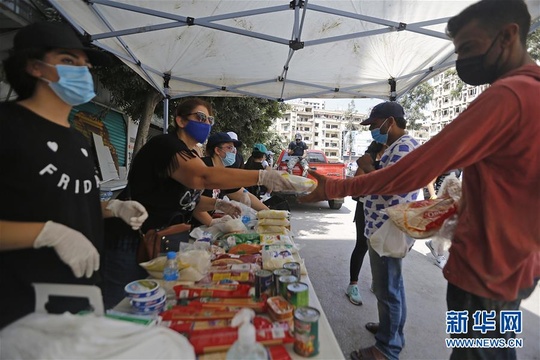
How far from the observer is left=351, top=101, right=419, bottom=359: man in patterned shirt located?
2.12m

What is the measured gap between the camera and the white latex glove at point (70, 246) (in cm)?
103

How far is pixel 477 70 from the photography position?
121cm

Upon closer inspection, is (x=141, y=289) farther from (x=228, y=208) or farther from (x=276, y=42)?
(x=276, y=42)

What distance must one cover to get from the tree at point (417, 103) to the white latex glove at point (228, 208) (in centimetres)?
2361

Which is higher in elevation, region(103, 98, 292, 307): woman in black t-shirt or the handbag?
region(103, 98, 292, 307): woman in black t-shirt

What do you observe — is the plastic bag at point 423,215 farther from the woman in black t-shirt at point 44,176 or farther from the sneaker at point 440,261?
the sneaker at point 440,261

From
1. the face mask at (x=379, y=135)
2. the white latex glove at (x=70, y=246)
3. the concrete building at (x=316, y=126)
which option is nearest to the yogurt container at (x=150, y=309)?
the white latex glove at (x=70, y=246)

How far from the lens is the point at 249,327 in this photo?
891mm

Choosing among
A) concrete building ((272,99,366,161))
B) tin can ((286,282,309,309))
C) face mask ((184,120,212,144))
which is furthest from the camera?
concrete building ((272,99,366,161))

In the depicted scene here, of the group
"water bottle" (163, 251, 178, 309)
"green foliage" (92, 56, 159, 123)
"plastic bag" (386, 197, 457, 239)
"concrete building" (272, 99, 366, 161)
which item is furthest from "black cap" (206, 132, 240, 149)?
"concrete building" (272, 99, 366, 161)

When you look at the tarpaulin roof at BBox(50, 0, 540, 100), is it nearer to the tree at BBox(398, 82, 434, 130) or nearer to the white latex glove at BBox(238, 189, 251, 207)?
the white latex glove at BBox(238, 189, 251, 207)

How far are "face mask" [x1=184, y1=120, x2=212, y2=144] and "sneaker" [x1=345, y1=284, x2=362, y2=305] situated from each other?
2.39m

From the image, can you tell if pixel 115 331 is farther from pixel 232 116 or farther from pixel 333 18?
pixel 232 116

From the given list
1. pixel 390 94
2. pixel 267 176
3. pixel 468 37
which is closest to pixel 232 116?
pixel 390 94
